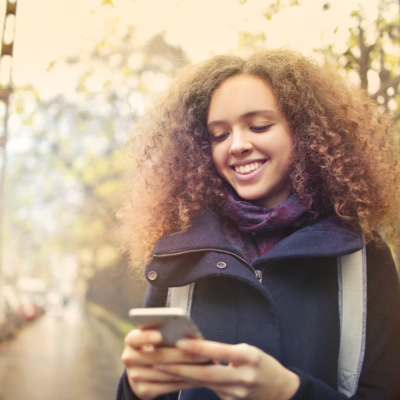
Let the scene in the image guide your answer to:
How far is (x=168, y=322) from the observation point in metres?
0.92

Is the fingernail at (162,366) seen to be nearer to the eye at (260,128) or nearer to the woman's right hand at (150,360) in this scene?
the woman's right hand at (150,360)

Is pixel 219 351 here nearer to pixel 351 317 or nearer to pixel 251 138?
pixel 351 317

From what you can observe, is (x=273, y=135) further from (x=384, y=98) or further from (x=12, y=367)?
→ (x=12, y=367)

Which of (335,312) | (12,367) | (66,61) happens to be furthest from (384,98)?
(12,367)

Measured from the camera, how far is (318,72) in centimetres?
182

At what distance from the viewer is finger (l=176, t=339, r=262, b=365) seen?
93cm

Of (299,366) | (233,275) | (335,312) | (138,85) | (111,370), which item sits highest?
(138,85)

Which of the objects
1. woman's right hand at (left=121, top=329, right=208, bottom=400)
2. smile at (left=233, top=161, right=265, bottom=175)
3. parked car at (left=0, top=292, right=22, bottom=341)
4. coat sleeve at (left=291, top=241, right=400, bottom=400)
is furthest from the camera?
parked car at (left=0, top=292, right=22, bottom=341)

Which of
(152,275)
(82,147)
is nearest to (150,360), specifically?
(152,275)

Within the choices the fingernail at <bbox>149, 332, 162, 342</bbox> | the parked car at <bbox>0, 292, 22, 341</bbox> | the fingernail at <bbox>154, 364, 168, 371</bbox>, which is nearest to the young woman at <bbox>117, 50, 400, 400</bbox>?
the fingernail at <bbox>154, 364, 168, 371</bbox>

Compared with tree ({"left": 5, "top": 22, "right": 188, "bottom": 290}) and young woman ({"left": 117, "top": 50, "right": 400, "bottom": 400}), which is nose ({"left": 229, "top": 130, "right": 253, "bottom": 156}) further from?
tree ({"left": 5, "top": 22, "right": 188, "bottom": 290})

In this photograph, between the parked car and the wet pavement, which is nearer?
the wet pavement

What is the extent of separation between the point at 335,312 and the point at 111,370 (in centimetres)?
944

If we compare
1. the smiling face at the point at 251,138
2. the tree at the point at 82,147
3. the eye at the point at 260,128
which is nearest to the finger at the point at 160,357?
the smiling face at the point at 251,138
